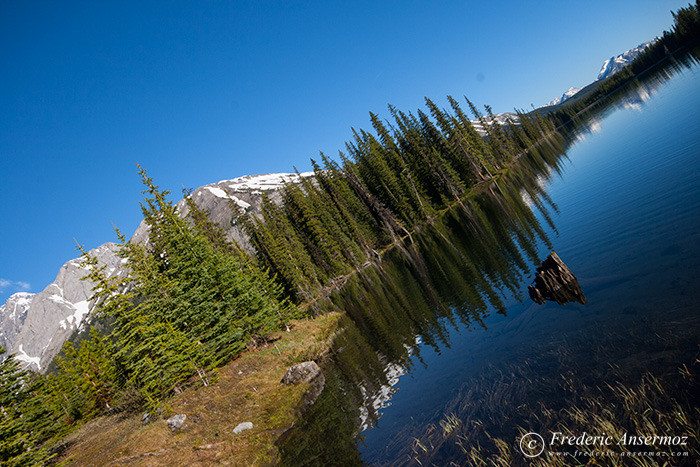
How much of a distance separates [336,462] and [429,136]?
7158cm

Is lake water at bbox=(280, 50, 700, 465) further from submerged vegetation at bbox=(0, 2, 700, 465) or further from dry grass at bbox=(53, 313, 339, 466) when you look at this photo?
dry grass at bbox=(53, 313, 339, 466)

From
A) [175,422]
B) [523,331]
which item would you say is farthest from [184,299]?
[523,331]

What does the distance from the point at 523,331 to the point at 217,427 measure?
1669cm

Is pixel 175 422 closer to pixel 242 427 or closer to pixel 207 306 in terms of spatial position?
pixel 242 427

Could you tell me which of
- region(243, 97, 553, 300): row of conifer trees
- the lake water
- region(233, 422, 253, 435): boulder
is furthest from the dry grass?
region(243, 97, 553, 300): row of conifer trees

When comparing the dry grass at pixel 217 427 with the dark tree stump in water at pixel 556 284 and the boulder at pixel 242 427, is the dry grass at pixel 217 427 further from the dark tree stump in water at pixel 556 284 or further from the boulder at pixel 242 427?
the dark tree stump in water at pixel 556 284

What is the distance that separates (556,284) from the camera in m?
14.9

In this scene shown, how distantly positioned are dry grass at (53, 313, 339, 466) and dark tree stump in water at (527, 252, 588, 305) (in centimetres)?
1456

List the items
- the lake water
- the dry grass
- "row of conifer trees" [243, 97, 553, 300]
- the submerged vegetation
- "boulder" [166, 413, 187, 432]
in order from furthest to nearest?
"row of conifer trees" [243, 97, 553, 300]
the submerged vegetation
"boulder" [166, 413, 187, 432]
the dry grass
the lake water

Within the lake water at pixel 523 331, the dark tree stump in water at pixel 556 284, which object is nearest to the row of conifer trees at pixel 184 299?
the lake water at pixel 523 331

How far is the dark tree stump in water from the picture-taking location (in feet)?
46.5

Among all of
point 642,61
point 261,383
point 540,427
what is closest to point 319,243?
point 261,383

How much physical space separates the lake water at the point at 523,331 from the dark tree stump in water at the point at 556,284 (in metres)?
0.59

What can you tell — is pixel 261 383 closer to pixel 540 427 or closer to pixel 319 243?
pixel 540 427
